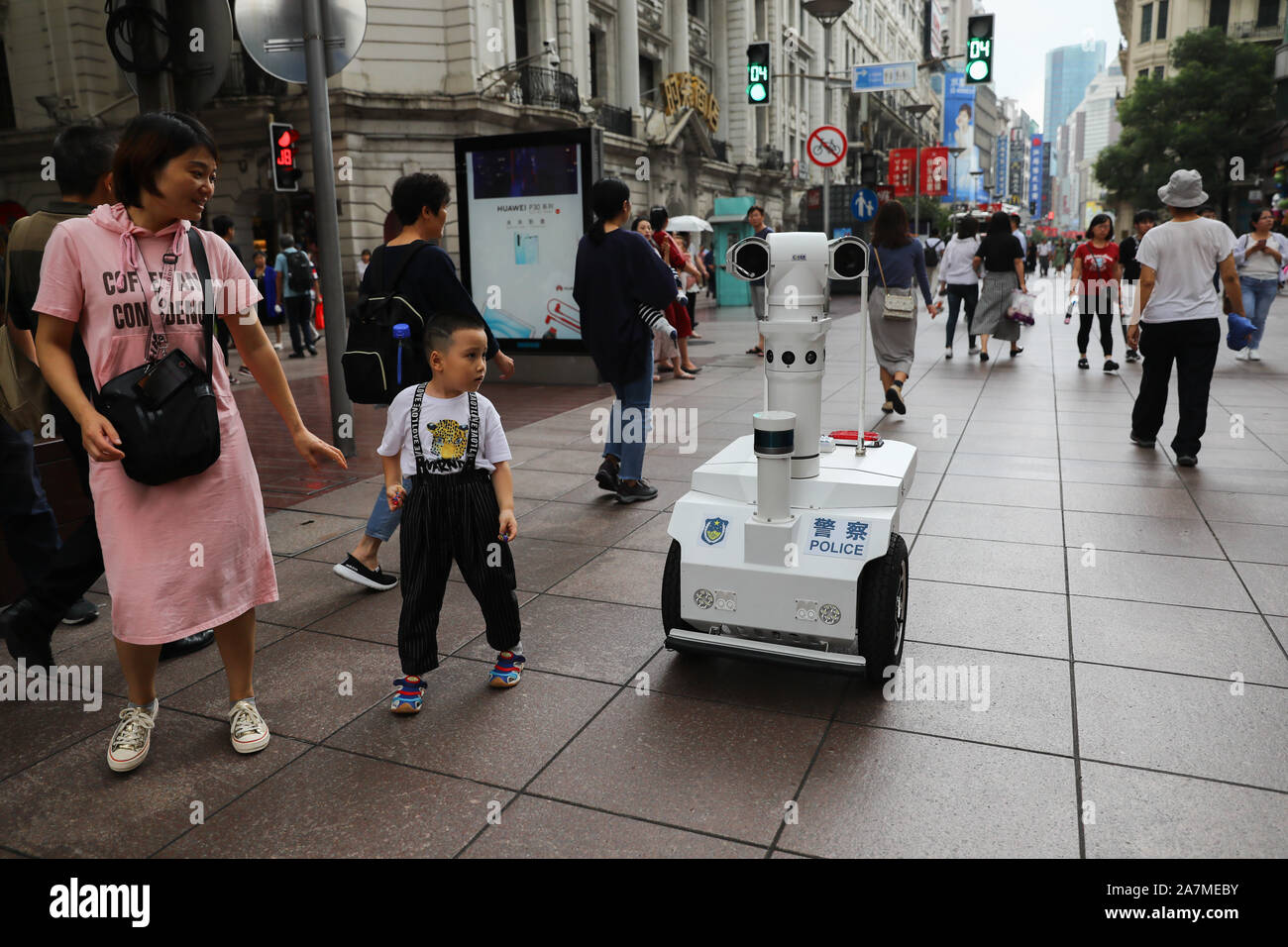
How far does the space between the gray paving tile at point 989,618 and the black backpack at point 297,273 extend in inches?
559

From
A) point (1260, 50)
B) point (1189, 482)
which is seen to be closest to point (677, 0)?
point (1260, 50)

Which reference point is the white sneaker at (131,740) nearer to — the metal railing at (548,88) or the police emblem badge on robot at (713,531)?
the police emblem badge on robot at (713,531)

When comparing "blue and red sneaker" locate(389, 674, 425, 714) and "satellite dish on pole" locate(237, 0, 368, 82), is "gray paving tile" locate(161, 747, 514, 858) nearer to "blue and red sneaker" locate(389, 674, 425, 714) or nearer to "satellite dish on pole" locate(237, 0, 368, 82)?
"blue and red sneaker" locate(389, 674, 425, 714)

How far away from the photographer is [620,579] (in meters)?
4.66

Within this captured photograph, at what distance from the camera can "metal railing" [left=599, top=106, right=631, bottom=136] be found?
31.5 metres

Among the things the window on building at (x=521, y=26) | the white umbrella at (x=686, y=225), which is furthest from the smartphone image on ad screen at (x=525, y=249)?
the window on building at (x=521, y=26)

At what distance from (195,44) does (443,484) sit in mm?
3052

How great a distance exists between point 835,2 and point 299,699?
1306cm

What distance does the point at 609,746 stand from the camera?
307cm

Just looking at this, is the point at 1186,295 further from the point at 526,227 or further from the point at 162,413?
the point at 526,227

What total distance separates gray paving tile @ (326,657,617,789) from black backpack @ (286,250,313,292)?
558 inches

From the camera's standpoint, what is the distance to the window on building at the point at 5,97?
25.2 meters

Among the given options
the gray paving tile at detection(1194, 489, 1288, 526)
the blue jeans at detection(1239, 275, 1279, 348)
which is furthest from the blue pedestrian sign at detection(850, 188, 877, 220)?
the gray paving tile at detection(1194, 489, 1288, 526)

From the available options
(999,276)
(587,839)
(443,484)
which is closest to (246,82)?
(999,276)
